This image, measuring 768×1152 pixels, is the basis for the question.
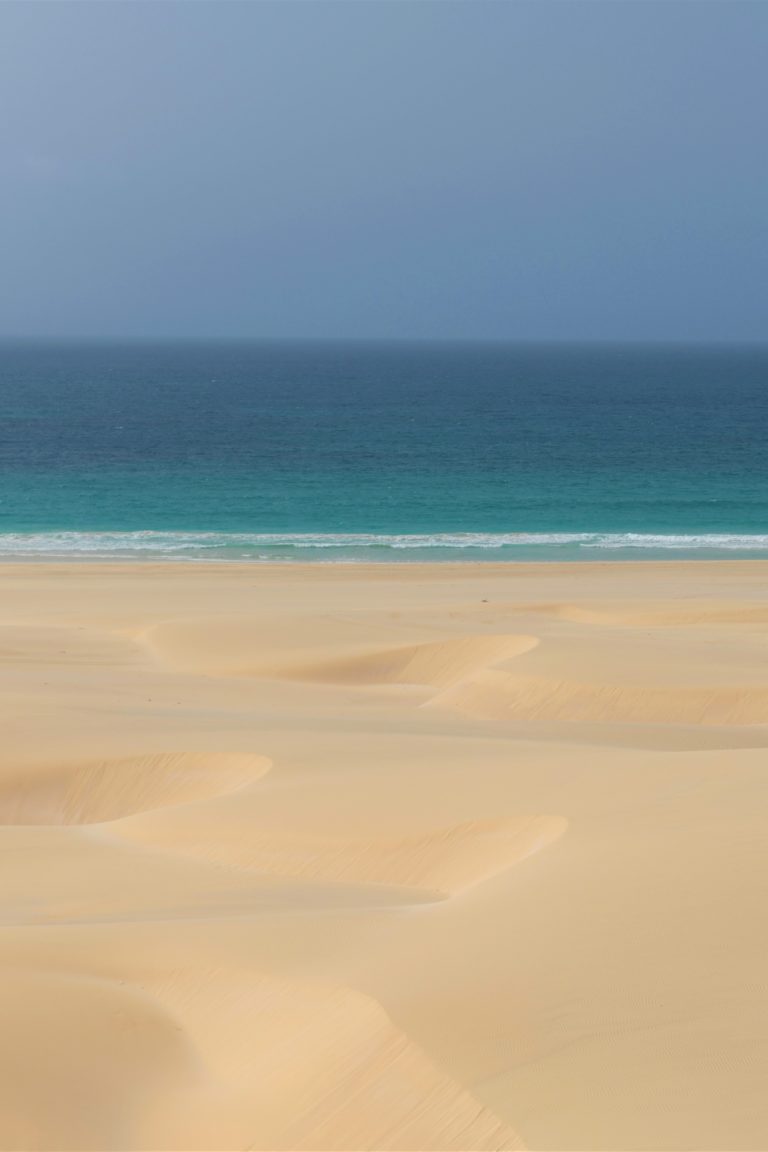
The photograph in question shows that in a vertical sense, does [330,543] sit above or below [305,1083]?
below

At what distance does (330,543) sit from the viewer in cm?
3472

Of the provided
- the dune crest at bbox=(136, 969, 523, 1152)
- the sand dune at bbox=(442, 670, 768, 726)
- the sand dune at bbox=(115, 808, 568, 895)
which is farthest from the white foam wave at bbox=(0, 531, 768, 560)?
the dune crest at bbox=(136, 969, 523, 1152)

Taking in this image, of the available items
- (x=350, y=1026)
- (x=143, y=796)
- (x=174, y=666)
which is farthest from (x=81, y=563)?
(x=350, y=1026)

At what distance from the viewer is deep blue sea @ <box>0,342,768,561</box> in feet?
115

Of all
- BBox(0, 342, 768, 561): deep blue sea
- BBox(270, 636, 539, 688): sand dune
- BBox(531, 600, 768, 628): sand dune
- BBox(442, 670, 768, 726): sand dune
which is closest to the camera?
BBox(442, 670, 768, 726): sand dune

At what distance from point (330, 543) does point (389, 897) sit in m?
26.0

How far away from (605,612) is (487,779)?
39.4 feet

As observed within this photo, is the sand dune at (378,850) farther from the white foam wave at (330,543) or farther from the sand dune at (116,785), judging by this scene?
the white foam wave at (330,543)

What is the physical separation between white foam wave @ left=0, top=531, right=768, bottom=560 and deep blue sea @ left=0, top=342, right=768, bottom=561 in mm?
75

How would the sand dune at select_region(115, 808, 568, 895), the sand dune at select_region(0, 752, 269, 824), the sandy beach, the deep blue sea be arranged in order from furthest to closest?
the deep blue sea → the sand dune at select_region(0, 752, 269, 824) → the sand dune at select_region(115, 808, 568, 895) → the sandy beach

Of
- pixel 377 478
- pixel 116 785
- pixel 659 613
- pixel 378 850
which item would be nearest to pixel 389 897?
pixel 378 850

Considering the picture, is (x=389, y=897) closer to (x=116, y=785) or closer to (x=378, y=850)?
(x=378, y=850)

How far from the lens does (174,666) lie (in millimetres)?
18500

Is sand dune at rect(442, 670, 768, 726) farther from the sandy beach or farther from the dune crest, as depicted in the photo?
the dune crest
